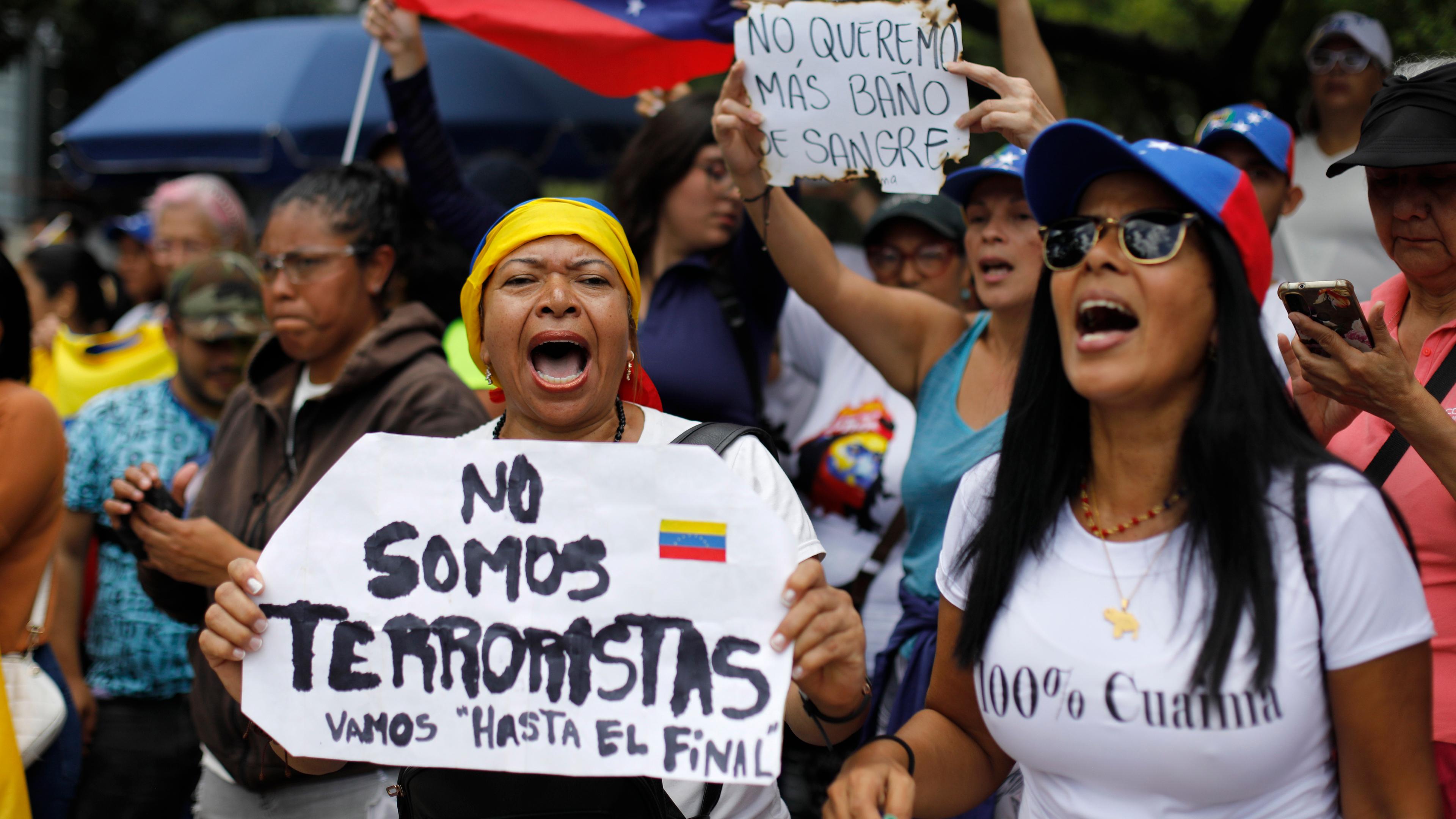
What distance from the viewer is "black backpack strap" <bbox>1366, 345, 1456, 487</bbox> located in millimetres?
2604

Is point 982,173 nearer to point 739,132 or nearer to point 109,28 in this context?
point 739,132

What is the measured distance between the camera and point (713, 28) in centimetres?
397

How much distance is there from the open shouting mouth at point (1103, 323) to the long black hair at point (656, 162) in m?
2.21

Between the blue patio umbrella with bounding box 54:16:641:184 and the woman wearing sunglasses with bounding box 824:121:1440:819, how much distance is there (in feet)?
20.8

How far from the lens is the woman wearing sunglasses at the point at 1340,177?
455 centimetres

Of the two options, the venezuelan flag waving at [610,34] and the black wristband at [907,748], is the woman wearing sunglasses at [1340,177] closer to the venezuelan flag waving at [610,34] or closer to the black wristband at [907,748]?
the venezuelan flag waving at [610,34]

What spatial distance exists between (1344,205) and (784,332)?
222 centimetres

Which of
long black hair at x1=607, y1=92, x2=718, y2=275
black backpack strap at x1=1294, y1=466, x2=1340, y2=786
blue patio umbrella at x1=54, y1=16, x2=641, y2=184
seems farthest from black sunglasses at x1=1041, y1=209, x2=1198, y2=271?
blue patio umbrella at x1=54, y1=16, x2=641, y2=184

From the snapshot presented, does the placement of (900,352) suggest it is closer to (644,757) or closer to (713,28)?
(713,28)

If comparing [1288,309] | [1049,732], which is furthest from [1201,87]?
[1049,732]

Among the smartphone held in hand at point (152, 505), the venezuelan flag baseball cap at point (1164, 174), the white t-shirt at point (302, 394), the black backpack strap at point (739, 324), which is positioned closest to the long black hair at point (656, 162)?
the black backpack strap at point (739, 324)

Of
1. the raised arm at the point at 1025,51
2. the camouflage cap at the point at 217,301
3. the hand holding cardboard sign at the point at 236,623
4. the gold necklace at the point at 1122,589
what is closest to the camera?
the gold necklace at the point at 1122,589

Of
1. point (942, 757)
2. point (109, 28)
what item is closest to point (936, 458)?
point (942, 757)

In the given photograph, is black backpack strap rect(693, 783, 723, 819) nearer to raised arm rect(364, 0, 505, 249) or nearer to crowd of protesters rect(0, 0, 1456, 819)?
crowd of protesters rect(0, 0, 1456, 819)
